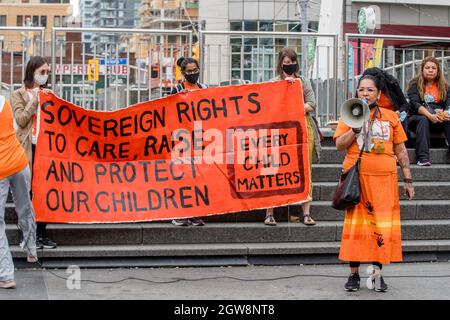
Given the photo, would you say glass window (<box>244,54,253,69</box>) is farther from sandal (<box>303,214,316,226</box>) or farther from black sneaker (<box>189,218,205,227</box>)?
black sneaker (<box>189,218,205,227</box>)

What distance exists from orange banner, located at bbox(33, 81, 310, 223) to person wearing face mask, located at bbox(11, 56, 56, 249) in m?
0.13

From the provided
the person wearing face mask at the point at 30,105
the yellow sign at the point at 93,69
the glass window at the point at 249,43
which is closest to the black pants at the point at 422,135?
the glass window at the point at 249,43

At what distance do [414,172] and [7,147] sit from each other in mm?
5449

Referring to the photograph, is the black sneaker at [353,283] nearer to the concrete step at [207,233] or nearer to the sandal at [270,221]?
the concrete step at [207,233]

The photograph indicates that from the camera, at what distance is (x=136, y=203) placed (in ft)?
32.1

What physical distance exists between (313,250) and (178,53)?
11.6 feet

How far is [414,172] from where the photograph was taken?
1134 cm

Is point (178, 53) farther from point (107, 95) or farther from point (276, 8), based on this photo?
point (276, 8)

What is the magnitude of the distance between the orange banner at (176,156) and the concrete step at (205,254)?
392 millimetres

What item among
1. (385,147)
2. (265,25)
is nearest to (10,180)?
(385,147)

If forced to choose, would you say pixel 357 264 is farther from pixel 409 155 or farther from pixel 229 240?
pixel 409 155
